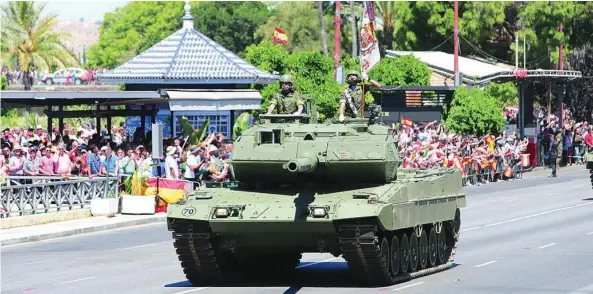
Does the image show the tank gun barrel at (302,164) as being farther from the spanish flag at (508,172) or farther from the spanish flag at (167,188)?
the spanish flag at (508,172)

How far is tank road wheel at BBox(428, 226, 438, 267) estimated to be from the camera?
71.7 ft

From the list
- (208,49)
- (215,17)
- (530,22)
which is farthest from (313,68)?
(215,17)

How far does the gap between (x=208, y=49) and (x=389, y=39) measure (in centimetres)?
4516

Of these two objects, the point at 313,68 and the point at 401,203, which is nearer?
the point at 401,203

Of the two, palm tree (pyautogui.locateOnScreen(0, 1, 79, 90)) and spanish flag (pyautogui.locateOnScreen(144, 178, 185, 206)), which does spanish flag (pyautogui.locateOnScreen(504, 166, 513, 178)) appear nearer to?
spanish flag (pyautogui.locateOnScreen(144, 178, 185, 206))

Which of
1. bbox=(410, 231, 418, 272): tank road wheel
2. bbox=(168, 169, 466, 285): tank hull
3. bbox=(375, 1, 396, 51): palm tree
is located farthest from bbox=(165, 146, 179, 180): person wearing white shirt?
bbox=(375, 1, 396, 51): palm tree

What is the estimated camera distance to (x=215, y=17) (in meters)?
114

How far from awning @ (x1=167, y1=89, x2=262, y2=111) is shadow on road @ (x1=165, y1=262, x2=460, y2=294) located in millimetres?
16311

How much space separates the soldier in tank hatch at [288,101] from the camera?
21297mm

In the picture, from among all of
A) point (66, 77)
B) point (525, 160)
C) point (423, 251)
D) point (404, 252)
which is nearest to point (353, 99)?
point (423, 251)

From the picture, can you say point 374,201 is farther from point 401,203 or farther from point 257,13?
point 257,13

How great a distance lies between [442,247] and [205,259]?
15.8 ft

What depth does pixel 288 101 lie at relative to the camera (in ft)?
70.2

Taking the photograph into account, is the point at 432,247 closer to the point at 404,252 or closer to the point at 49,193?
the point at 404,252
